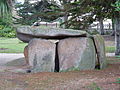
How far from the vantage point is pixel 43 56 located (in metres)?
9.09

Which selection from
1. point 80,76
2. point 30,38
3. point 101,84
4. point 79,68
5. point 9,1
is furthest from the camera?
point 9,1

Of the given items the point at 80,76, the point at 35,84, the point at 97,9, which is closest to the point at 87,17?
the point at 97,9

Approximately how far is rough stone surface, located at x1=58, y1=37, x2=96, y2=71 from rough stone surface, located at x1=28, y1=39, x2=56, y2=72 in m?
0.32

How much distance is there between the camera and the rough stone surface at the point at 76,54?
897 cm

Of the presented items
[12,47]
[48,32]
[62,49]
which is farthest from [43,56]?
[12,47]

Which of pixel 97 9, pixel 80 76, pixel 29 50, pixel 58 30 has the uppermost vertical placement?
pixel 97 9

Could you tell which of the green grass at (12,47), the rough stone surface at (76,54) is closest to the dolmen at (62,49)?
the rough stone surface at (76,54)

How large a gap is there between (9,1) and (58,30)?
3.11 metres

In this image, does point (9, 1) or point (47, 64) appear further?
point (9, 1)

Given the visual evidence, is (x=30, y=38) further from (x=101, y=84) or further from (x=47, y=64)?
(x=101, y=84)

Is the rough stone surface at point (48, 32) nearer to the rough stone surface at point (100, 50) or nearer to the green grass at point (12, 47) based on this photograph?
the rough stone surface at point (100, 50)

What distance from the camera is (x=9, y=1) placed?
11.0 meters

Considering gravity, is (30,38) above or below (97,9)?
below

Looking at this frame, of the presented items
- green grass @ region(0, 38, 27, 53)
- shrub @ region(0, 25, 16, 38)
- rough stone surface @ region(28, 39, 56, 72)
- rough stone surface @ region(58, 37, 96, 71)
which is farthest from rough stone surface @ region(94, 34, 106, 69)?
A: shrub @ region(0, 25, 16, 38)
